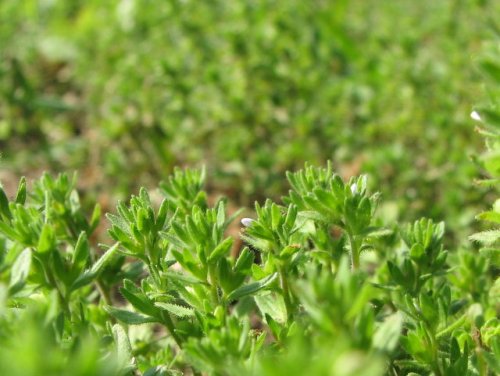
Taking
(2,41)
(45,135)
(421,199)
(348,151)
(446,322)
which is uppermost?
(2,41)

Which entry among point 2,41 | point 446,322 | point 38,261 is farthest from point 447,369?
point 2,41

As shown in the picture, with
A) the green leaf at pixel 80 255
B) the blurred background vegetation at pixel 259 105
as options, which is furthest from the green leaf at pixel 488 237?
the blurred background vegetation at pixel 259 105

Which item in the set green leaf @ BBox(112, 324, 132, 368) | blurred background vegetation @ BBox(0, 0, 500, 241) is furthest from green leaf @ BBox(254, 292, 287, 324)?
blurred background vegetation @ BBox(0, 0, 500, 241)

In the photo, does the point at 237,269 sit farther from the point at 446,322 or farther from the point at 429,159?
the point at 429,159

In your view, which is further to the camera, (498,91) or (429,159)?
(429,159)

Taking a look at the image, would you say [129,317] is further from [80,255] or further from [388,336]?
[388,336]

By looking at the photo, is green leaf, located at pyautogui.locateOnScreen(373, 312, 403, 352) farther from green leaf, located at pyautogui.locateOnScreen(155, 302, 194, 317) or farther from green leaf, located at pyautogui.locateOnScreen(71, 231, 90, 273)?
green leaf, located at pyautogui.locateOnScreen(71, 231, 90, 273)
